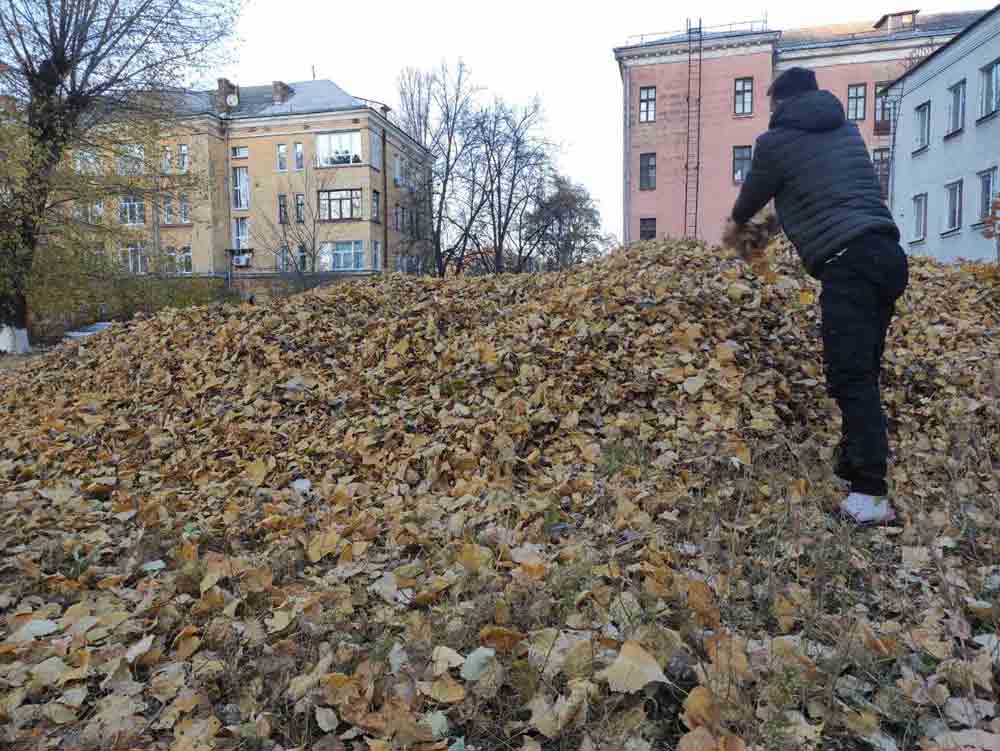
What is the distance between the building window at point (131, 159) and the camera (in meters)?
17.5

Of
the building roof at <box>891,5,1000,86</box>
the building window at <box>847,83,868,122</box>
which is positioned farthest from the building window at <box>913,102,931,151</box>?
the building window at <box>847,83,868,122</box>

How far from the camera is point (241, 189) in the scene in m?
41.6

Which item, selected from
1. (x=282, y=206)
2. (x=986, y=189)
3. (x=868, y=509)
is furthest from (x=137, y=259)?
(x=986, y=189)

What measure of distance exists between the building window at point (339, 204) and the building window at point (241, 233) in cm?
514

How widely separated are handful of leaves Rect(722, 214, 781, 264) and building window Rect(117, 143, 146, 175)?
1795cm

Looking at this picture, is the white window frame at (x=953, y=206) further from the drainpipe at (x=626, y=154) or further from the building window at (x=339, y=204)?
the building window at (x=339, y=204)

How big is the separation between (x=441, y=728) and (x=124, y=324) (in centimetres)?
831

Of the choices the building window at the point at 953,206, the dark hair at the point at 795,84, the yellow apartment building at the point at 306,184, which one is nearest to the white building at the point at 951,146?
the building window at the point at 953,206

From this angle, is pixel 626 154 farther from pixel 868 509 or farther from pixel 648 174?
pixel 868 509

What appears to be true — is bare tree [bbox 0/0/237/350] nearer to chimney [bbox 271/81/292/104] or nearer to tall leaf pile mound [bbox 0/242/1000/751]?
tall leaf pile mound [bbox 0/242/1000/751]

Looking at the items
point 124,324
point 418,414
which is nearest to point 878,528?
point 418,414

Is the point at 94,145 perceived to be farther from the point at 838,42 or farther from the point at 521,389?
the point at 838,42

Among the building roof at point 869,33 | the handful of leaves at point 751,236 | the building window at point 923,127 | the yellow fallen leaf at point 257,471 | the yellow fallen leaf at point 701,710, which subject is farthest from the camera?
the building roof at point 869,33

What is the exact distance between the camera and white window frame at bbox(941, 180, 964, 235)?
20953 mm
